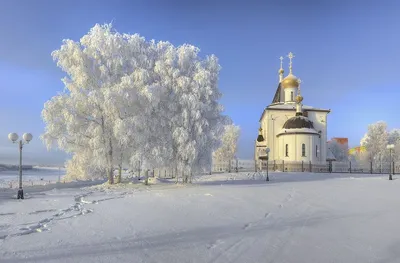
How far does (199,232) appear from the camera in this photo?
8133 mm

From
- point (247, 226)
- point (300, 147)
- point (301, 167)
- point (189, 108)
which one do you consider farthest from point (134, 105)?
point (300, 147)

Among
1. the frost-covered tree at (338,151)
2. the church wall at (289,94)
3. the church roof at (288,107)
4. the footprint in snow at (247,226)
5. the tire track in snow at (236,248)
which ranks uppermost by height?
the church wall at (289,94)

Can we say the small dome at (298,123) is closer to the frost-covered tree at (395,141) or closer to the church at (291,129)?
A: the church at (291,129)

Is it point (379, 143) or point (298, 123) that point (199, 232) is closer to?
point (298, 123)

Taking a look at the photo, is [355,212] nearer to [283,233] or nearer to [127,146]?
[283,233]

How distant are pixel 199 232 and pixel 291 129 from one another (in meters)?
41.8

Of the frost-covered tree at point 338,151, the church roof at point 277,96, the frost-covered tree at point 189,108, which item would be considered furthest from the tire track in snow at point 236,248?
the frost-covered tree at point 338,151

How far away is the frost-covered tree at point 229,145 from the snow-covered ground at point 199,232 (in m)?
49.8

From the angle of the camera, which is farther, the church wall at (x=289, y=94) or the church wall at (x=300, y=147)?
the church wall at (x=289, y=94)

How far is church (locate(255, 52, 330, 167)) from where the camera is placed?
1838 inches

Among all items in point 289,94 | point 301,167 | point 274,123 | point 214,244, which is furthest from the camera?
point 289,94

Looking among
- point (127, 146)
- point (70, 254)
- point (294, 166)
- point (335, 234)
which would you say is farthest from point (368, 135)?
point (70, 254)

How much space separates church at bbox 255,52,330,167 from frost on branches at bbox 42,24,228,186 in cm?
2338

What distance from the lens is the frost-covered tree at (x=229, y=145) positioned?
206 ft
